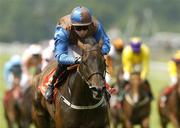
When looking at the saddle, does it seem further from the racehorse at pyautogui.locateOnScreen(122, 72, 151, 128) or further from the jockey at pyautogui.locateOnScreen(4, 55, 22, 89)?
the jockey at pyautogui.locateOnScreen(4, 55, 22, 89)

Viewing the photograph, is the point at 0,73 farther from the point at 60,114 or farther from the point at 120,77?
the point at 60,114

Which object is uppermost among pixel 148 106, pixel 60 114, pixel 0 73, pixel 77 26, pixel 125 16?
pixel 77 26

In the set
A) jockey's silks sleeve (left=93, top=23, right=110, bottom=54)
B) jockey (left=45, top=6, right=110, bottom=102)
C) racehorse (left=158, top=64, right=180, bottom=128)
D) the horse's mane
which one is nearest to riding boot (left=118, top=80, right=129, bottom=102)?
racehorse (left=158, top=64, right=180, bottom=128)

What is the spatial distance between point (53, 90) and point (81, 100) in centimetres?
74

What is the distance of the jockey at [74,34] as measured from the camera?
7.25 m

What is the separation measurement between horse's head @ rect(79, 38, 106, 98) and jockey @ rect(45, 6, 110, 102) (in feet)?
0.59

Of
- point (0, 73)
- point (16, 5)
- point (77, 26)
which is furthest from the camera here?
point (16, 5)

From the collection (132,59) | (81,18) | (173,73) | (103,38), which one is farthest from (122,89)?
(81,18)

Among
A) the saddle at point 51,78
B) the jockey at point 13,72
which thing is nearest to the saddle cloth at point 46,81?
the saddle at point 51,78

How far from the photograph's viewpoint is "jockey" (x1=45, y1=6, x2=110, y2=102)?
7.25 meters

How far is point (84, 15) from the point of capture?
7.28m

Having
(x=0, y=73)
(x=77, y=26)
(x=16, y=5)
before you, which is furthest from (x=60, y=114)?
(x=16, y=5)

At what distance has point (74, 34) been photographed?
25.0 ft

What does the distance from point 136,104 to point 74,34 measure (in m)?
6.12
